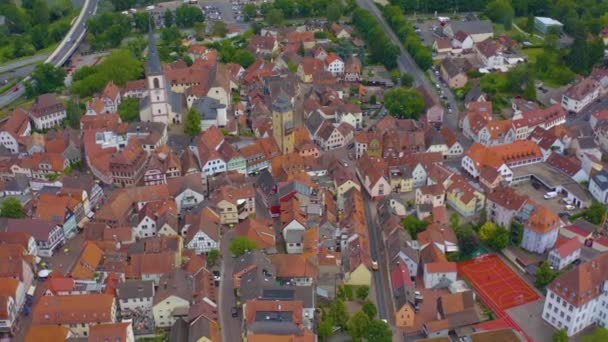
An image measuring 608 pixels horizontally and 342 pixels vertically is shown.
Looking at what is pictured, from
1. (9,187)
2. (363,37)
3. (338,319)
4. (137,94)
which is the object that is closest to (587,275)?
(338,319)

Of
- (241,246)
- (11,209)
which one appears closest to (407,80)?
(241,246)

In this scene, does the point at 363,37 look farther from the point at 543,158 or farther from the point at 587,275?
the point at 587,275

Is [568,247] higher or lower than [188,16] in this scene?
higher

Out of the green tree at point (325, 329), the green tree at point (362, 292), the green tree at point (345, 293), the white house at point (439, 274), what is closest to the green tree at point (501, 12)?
the white house at point (439, 274)

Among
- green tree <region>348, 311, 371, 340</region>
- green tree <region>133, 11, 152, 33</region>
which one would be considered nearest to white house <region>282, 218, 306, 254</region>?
green tree <region>348, 311, 371, 340</region>

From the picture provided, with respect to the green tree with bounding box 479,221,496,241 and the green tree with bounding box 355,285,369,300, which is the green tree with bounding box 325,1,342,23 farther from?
the green tree with bounding box 355,285,369,300

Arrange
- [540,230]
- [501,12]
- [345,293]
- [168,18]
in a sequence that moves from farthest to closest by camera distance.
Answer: [168,18], [501,12], [540,230], [345,293]

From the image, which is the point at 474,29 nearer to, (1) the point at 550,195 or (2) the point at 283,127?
(2) the point at 283,127

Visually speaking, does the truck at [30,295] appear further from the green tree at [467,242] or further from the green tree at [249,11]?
the green tree at [249,11]

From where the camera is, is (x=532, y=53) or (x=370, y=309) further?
(x=532, y=53)
